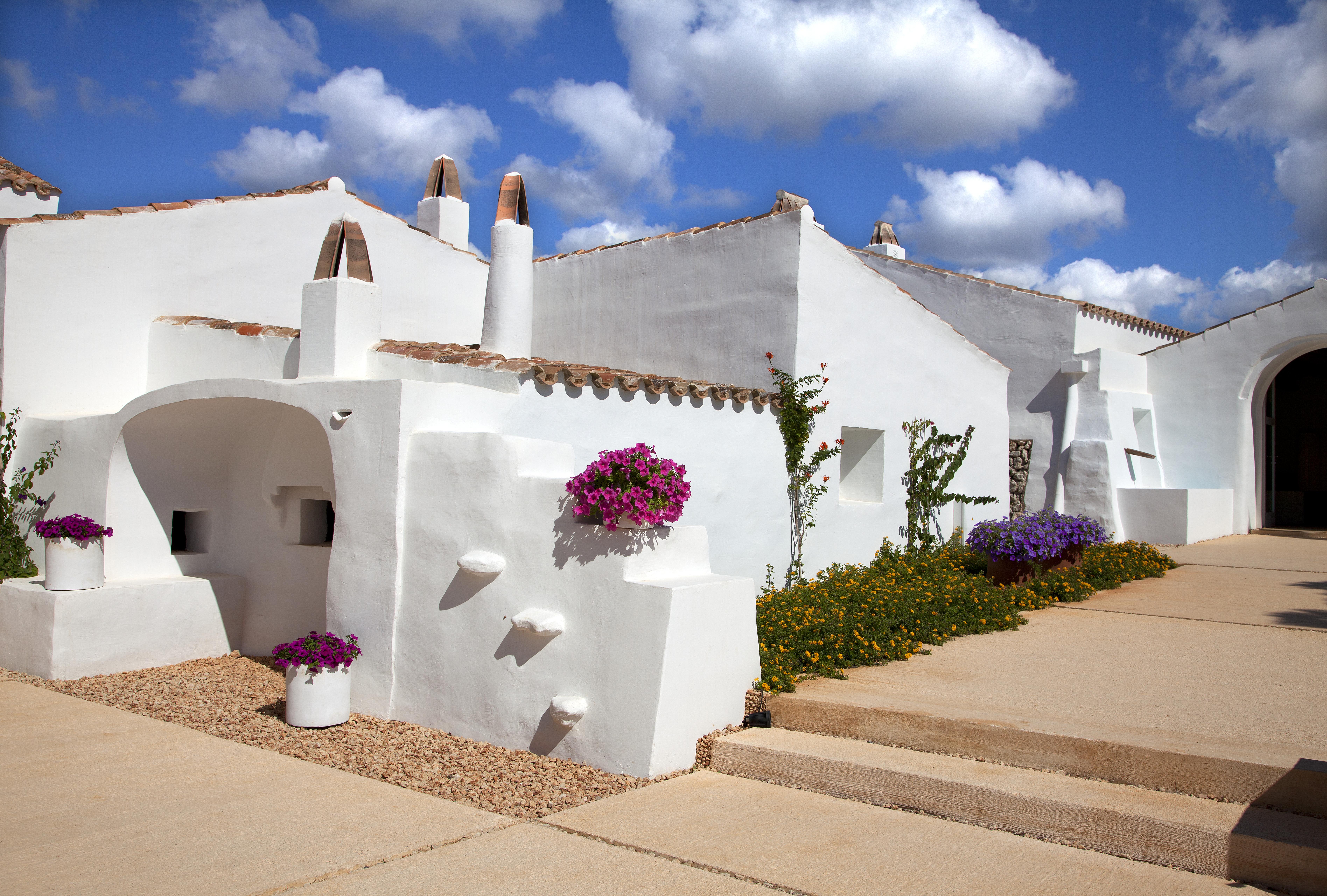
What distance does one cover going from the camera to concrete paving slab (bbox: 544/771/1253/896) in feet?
12.8

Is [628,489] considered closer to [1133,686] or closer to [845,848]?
[845,848]

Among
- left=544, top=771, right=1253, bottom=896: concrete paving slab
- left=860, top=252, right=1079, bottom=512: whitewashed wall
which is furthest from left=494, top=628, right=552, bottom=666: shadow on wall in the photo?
left=860, top=252, right=1079, bottom=512: whitewashed wall

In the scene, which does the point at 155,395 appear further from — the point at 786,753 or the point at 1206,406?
the point at 1206,406

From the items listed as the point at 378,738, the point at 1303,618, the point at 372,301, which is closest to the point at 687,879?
the point at 378,738

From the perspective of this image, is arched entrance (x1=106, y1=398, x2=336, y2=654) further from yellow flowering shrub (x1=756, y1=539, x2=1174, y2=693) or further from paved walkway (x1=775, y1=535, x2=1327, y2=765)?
paved walkway (x1=775, y1=535, x2=1327, y2=765)

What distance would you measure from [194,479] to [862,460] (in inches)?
303

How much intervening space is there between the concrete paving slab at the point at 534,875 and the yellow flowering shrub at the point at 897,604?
2.18 metres

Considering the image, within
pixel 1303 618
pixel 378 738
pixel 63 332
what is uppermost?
pixel 63 332

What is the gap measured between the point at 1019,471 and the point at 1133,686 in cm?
1070

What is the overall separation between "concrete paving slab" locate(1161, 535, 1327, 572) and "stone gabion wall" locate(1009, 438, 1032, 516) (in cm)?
244

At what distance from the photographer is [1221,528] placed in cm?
1639

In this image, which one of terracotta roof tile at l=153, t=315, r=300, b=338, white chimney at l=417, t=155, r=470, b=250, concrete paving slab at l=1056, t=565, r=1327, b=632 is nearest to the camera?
terracotta roof tile at l=153, t=315, r=300, b=338

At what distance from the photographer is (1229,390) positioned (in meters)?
16.5

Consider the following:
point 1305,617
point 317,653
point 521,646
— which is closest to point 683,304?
point 521,646
